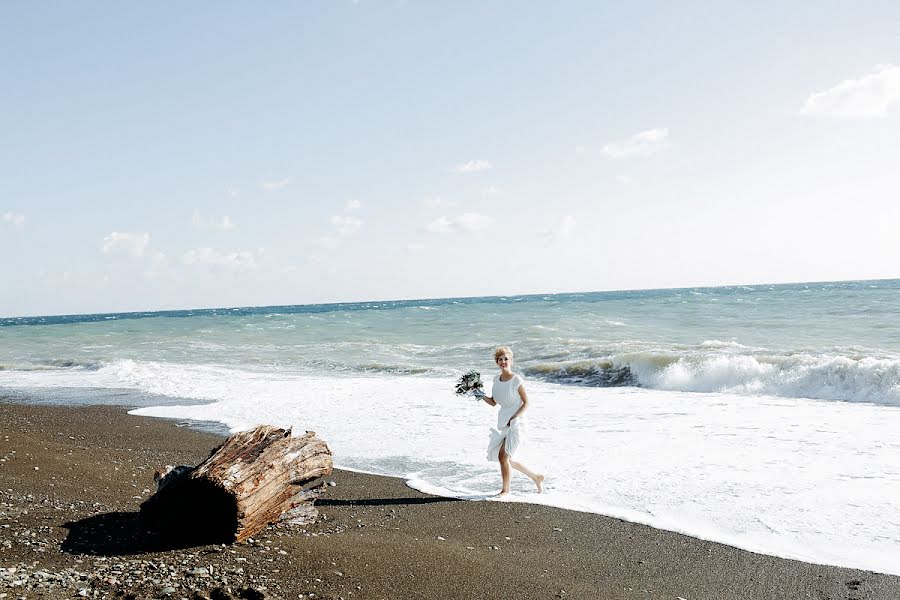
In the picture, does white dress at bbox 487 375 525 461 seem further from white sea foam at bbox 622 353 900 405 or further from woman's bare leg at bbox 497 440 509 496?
white sea foam at bbox 622 353 900 405

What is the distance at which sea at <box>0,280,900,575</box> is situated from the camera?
6.14m

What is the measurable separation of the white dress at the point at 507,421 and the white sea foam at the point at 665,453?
0.52 m

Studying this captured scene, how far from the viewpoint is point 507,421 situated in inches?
268

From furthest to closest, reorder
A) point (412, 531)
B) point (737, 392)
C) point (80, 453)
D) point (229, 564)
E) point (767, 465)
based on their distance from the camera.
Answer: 1. point (737, 392)
2. point (80, 453)
3. point (767, 465)
4. point (412, 531)
5. point (229, 564)

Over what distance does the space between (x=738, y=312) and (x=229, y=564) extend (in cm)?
3697

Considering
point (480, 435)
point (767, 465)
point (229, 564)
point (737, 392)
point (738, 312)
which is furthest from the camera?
point (738, 312)

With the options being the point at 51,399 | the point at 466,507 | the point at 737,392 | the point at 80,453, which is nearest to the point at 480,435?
the point at 466,507

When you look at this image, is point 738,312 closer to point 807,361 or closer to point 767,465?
point 807,361

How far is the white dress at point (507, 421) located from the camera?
6.73 meters

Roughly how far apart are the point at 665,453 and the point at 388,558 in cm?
482

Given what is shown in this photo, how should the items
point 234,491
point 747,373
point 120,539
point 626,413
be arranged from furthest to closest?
point 747,373 → point 626,413 → point 120,539 → point 234,491

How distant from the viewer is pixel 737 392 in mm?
13953

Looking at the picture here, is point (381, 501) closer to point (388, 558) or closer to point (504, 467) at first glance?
point (504, 467)

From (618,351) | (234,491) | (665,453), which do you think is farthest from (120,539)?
(618,351)
